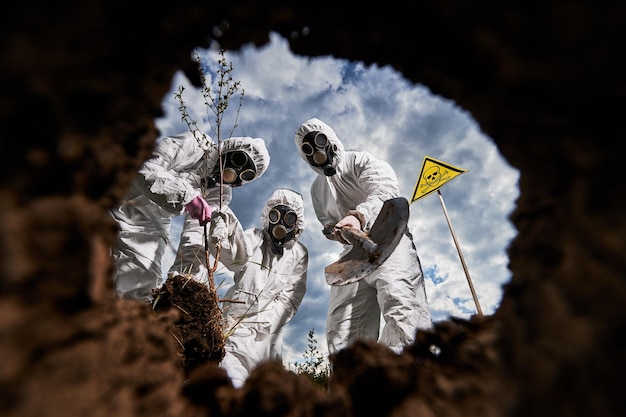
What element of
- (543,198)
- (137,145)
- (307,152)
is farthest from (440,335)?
(307,152)

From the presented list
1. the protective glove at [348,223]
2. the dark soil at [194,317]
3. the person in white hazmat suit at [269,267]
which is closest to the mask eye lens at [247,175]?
the person in white hazmat suit at [269,267]

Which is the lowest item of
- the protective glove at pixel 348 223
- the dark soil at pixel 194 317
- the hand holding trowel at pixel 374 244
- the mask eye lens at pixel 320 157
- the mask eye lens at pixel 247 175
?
the dark soil at pixel 194 317

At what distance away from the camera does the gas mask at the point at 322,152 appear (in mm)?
4004

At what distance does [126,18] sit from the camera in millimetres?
431

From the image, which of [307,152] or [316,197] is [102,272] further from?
[316,197]

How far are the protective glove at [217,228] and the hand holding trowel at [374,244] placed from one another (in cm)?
140

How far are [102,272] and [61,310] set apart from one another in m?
0.09

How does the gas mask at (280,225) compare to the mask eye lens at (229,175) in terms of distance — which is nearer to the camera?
Result: the mask eye lens at (229,175)

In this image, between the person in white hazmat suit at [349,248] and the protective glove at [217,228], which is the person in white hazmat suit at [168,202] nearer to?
the protective glove at [217,228]

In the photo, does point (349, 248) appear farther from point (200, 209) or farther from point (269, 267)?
point (200, 209)

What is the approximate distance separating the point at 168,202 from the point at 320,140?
1.90 metres

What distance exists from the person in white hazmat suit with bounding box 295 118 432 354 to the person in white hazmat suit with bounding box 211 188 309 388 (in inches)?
20.6

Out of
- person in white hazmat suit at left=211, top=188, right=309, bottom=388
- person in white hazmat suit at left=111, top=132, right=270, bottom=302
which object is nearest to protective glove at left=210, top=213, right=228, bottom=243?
person in white hazmat suit at left=211, top=188, right=309, bottom=388

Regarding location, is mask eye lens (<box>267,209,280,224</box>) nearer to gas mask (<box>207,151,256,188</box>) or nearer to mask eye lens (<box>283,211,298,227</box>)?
mask eye lens (<box>283,211,298,227</box>)
